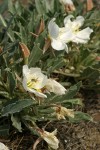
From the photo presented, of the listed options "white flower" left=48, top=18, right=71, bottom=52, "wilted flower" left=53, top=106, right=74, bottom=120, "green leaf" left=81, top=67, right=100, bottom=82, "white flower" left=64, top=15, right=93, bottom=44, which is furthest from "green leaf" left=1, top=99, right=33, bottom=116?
"green leaf" left=81, top=67, right=100, bottom=82

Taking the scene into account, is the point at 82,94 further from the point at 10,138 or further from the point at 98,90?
the point at 10,138

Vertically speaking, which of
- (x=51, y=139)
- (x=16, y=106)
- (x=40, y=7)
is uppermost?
(x=40, y=7)

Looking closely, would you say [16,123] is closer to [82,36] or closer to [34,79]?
[34,79]

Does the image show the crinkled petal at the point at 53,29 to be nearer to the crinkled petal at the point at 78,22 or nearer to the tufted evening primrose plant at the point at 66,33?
the tufted evening primrose plant at the point at 66,33

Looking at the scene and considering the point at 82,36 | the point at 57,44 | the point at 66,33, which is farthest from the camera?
the point at 82,36

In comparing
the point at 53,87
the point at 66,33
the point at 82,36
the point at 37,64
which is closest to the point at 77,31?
the point at 82,36

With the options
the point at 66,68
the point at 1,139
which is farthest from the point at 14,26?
the point at 1,139

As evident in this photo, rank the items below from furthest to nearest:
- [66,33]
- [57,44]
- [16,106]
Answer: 1. [66,33]
2. [57,44]
3. [16,106]

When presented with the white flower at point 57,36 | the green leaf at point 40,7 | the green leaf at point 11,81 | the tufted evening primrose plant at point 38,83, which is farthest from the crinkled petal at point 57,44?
the green leaf at point 40,7
